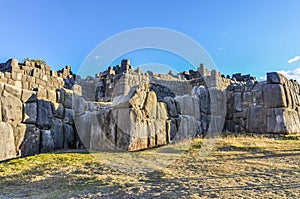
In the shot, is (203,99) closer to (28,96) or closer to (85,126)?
(85,126)

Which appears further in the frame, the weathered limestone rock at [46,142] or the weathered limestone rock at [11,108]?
the weathered limestone rock at [46,142]

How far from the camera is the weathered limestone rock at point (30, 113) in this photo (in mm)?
7188

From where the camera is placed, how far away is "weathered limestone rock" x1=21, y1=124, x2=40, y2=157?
22.6 feet

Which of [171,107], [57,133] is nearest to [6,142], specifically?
[57,133]

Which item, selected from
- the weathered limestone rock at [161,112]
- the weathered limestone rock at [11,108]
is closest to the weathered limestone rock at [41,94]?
the weathered limestone rock at [11,108]

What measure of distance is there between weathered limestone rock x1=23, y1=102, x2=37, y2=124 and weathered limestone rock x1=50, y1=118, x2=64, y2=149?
0.82m

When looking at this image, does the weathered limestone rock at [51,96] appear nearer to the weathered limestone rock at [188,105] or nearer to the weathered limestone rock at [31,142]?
the weathered limestone rock at [31,142]

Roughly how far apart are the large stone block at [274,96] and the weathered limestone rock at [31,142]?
423 inches

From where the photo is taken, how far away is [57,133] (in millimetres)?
8344

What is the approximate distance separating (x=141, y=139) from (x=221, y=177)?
3.81m

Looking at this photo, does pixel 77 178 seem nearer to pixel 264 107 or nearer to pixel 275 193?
pixel 275 193

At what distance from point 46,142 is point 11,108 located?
4.91ft

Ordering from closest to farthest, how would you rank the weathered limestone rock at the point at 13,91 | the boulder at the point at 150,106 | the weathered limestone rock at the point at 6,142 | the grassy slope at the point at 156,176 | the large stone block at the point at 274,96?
the grassy slope at the point at 156,176 → the weathered limestone rock at the point at 6,142 → the weathered limestone rock at the point at 13,91 → the boulder at the point at 150,106 → the large stone block at the point at 274,96

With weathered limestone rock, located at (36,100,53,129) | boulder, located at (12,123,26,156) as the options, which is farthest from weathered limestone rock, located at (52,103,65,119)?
boulder, located at (12,123,26,156)
